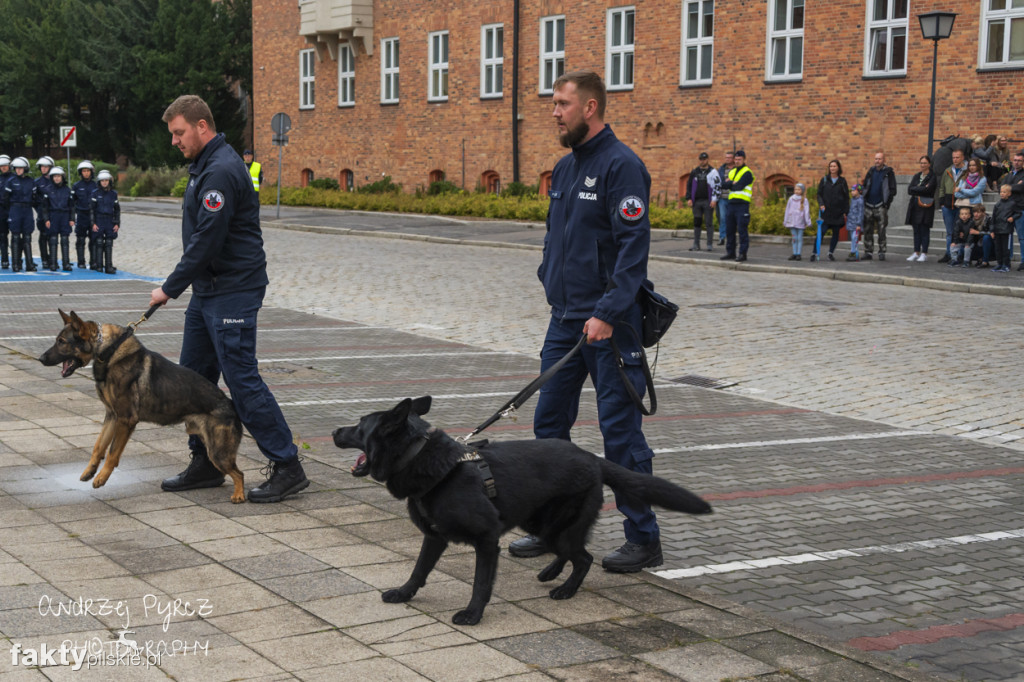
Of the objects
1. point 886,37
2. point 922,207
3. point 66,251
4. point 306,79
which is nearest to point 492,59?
point 306,79

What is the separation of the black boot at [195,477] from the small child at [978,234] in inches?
685

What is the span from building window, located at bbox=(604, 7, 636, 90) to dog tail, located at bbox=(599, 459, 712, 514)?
2794cm

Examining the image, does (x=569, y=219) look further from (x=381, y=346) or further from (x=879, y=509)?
(x=381, y=346)

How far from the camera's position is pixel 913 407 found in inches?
396

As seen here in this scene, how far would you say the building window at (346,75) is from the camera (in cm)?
4241

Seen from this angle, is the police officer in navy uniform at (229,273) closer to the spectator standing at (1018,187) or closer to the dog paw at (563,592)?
the dog paw at (563,592)

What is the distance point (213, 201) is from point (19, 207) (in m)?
16.1

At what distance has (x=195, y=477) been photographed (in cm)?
696

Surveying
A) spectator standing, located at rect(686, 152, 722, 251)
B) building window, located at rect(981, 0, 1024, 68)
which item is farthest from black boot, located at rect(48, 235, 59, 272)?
building window, located at rect(981, 0, 1024, 68)

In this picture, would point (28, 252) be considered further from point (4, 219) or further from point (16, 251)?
point (4, 219)

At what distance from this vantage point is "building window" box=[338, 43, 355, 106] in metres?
42.4

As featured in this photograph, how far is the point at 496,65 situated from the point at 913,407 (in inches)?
1103

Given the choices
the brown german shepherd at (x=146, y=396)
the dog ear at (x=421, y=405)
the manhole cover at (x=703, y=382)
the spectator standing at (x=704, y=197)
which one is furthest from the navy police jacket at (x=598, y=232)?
the spectator standing at (x=704, y=197)

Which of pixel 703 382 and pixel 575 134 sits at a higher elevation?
pixel 575 134
